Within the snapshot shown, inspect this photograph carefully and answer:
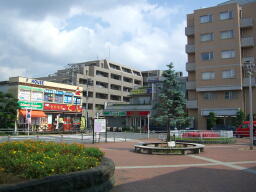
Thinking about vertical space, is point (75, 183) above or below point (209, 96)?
below

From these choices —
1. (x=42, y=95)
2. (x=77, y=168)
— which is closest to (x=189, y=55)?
(x=42, y=95)

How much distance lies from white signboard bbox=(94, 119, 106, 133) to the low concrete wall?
16.5 meters

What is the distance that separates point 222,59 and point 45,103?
28.8 m

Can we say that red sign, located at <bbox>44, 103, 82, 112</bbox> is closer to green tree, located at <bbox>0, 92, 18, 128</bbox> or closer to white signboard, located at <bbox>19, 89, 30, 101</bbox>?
white signboard, located at <bbox>19, 89, 30, 101</bbox>

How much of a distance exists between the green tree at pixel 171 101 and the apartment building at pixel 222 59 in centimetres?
2459

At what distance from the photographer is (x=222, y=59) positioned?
139 ft

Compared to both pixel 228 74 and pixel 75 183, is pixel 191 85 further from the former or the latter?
pixel 75 183

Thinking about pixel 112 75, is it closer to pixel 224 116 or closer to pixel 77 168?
pixel 224 116

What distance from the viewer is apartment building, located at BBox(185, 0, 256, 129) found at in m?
41.2

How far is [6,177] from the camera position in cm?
652

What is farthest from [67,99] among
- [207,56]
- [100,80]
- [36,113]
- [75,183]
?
[75,183]

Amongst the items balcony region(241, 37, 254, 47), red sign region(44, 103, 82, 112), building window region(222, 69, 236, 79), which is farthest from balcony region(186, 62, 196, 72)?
red sign region(44, 103, 82, 112)

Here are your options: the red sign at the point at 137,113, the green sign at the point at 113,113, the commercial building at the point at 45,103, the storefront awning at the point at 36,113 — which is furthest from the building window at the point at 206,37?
the storefront awning at the point at 36,113

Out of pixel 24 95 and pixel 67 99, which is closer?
pixel 24 95
